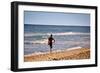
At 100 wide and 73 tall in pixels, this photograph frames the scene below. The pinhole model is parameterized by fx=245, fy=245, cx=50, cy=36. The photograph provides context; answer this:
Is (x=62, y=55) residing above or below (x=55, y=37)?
below

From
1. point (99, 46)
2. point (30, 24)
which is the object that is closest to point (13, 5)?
point (30, 24)

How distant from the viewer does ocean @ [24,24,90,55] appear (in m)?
1.50

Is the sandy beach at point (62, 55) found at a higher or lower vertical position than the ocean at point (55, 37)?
lower

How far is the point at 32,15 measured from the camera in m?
1.51

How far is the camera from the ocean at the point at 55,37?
1.50 metres

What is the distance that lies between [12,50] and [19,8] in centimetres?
25

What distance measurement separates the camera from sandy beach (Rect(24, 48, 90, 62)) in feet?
4.96

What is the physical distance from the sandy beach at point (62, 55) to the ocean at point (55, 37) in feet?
0.08

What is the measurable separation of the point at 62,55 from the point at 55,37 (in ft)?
0.42

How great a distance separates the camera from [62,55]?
1590mm

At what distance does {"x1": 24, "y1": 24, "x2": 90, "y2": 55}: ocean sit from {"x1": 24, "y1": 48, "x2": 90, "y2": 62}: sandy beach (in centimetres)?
2

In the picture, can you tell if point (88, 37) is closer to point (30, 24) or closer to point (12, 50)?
point (30, 24)

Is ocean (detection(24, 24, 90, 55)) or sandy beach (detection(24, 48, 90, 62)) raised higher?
ocean (detection(24, 24, 90, 55))

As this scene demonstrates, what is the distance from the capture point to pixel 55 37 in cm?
158
